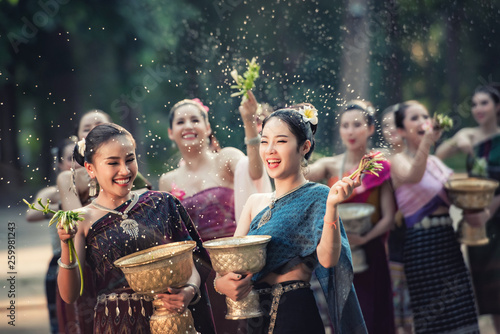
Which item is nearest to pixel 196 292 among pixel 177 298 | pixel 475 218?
pixel 177 298

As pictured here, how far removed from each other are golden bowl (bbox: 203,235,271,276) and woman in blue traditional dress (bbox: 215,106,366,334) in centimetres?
12

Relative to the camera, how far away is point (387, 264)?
4.60 meters

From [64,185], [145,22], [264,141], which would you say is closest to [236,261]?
[264,141]

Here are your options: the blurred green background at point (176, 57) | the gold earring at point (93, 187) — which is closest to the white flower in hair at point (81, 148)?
the gold earring at point (93, 187)

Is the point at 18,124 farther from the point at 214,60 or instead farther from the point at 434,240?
the point at 434,240

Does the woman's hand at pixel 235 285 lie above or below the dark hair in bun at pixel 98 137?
below

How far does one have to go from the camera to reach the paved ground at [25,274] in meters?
5.83

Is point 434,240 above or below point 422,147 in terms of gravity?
below

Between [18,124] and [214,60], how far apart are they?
3532 mm

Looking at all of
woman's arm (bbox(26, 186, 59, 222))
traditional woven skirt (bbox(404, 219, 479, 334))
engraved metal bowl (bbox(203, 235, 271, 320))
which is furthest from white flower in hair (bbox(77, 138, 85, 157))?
traditional woven skirt (bbox(404, 219, 479, 334))

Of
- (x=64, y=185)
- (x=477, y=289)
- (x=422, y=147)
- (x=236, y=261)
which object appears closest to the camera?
(x=236, y=261)

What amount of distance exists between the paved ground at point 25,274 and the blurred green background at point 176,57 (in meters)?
0.72

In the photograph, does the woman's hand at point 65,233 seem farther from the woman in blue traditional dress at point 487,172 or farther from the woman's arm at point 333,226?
the woman in blue traditional dress at point 487,172

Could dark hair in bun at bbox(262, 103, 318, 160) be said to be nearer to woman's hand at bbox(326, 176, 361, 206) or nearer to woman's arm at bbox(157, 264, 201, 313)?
woman's hand at bbox(326, 176, 361, 206)
